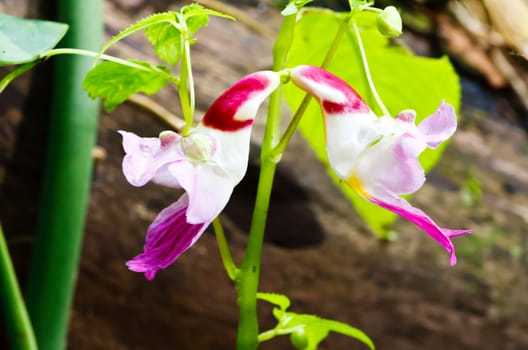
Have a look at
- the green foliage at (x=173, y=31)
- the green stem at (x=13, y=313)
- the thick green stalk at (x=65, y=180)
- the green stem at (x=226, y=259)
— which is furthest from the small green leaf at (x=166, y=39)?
the thick green stalk at (x=65, y=180)

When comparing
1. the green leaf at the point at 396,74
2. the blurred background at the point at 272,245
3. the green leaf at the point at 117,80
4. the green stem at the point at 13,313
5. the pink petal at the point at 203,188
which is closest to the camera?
the pink petal at the point at 203,188

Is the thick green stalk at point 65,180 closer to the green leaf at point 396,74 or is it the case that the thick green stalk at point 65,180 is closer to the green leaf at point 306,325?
the green leaf at point 396,74

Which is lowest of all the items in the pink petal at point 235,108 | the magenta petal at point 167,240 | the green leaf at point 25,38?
the magenta petal at point 167,240

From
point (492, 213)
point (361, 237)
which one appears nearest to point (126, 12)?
point (361, 237)

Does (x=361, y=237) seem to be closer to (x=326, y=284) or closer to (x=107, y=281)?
(x=326, y=284)

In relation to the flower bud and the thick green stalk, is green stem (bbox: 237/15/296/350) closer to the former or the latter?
the flower bud

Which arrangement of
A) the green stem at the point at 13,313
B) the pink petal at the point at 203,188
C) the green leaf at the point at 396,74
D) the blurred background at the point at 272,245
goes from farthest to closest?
the blurred background at the point at 272,245, the green leaf at the point at 396,74, the green stem at the point at 13,313, the pink petal at the point at 203,188

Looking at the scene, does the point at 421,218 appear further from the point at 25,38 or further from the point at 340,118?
the point at 25,38
